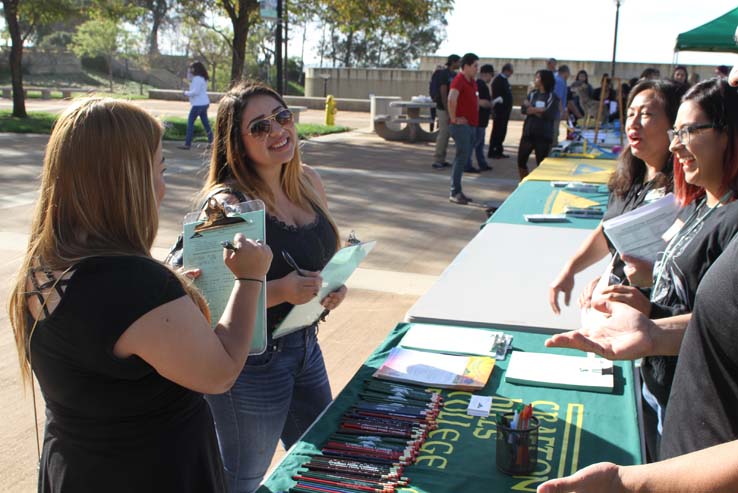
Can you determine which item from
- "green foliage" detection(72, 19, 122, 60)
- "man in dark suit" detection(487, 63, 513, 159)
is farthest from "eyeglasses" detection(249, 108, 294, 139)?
"green foliage" detection(72, 19, 122, 60)

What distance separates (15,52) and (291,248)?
19644 millimetres

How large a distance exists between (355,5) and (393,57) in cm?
4790

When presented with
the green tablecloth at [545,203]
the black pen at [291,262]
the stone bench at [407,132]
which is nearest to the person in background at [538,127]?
the green tablecloth at [545,203]

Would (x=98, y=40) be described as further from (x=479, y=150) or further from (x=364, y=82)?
(x=479, y=150)

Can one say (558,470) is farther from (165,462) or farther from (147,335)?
(147,335)

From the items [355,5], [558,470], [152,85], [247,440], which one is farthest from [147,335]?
[152,85]

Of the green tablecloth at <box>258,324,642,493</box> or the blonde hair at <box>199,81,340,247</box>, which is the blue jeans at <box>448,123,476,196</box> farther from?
the green tablecloth at <box>258,324,642,493</box>

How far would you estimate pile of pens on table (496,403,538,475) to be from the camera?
1822 millimetres

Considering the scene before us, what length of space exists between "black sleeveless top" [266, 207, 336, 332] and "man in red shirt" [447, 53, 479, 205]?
23.0 ft

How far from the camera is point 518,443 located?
183 centimetres

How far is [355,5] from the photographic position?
56.4ft

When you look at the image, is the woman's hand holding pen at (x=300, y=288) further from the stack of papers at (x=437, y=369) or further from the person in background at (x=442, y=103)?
the person in background at (x=442, y=103)

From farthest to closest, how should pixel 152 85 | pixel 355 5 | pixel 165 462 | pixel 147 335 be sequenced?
pixel 152 85, pixel 355 5, pixel 165 462, pixel 147 335

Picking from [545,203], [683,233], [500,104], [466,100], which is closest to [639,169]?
[683,233]
